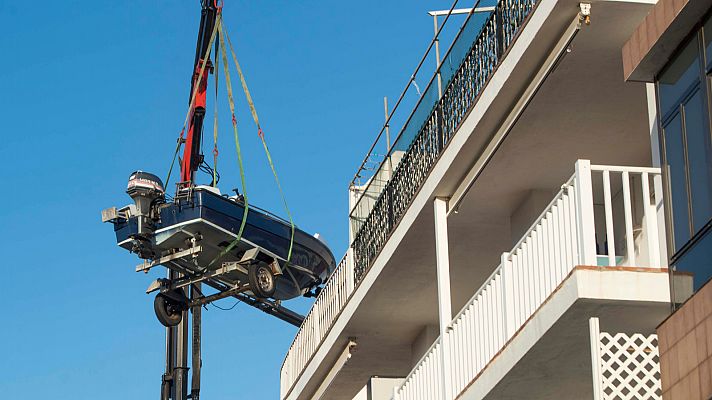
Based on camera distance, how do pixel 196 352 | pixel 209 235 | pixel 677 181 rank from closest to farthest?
pixel 677 181 → pixel 209 235 → pixel 196 352

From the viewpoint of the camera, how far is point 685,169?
11211 mm

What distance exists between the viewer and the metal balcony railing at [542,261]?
1258 cm

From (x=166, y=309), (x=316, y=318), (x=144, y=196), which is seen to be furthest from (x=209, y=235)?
(x=316, y=318)

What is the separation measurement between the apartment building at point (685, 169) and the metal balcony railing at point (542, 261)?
2.57ft

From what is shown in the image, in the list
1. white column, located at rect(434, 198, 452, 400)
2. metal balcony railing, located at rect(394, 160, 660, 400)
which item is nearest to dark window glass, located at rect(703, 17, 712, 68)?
metal balcony railing, located at rect(394, 160, 660, 400)

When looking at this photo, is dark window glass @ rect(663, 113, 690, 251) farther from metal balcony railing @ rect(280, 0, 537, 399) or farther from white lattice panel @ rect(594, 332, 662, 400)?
metal balcony railing @ rect(280, 0, 537, 399)

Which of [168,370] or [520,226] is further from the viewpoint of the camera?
[168,370]

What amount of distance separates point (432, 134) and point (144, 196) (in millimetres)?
15517

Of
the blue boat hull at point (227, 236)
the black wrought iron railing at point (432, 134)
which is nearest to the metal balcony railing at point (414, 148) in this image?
the black wrought iron railing at point (432, 134)

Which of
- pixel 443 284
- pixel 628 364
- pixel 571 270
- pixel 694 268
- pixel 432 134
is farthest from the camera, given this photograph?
pixel 432 134

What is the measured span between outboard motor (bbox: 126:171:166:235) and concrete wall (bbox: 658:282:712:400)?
2181cm

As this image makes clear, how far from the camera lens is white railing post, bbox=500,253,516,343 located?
46.4ft

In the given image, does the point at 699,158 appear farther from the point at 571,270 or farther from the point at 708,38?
the point at 571,270

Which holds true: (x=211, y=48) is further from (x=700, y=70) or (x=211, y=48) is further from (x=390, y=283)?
(x=700, y=70)
